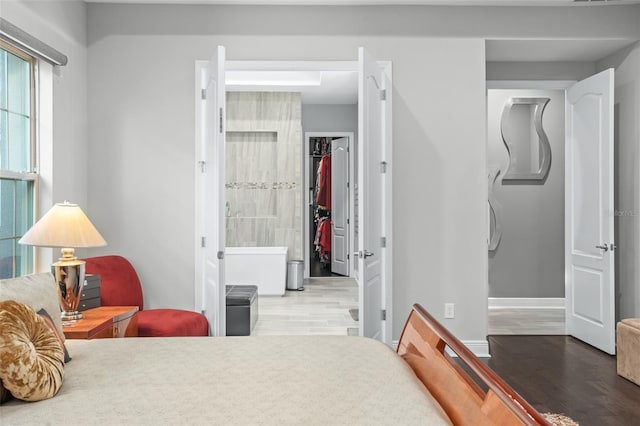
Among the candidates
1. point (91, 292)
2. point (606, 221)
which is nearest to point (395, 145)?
point (606, 221)

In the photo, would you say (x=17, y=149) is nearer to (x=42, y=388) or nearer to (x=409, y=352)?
(x=42, y=388)

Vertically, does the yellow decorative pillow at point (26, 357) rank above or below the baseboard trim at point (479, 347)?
above

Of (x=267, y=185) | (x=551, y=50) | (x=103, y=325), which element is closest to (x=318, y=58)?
(x=551, y=50)

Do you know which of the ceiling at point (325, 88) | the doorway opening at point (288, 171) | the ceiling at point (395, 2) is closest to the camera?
the ceiling at point (395, 2)

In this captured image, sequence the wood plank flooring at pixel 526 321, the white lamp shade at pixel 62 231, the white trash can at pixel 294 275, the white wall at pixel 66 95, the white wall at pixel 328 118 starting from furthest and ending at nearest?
the white wall at pixel 328 118 < the white trash can at pixel 294 275 < the wood plank flooring at pixel 526 321 < the white wall at pixel 66 95 < the white lamp shade at pixel 62 231

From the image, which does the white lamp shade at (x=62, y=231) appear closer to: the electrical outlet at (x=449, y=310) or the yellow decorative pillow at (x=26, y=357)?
the yellow decorative pillow at (x=26, y=357)

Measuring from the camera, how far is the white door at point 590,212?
12.8 feet

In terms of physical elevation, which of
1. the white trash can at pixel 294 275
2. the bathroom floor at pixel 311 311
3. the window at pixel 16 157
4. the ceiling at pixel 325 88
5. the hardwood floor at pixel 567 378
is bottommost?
the hardwood floor at pixel 567 378

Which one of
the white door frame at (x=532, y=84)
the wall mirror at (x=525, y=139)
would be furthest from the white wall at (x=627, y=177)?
the wall mirror at (x=525, y=139)

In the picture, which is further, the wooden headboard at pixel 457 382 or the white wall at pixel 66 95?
the white wall at pixel 66 95

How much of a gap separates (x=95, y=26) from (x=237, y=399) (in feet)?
11.3

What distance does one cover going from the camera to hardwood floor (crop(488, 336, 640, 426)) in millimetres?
2789

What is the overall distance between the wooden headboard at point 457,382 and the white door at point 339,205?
587cm

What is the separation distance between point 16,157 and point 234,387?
7.88ft
